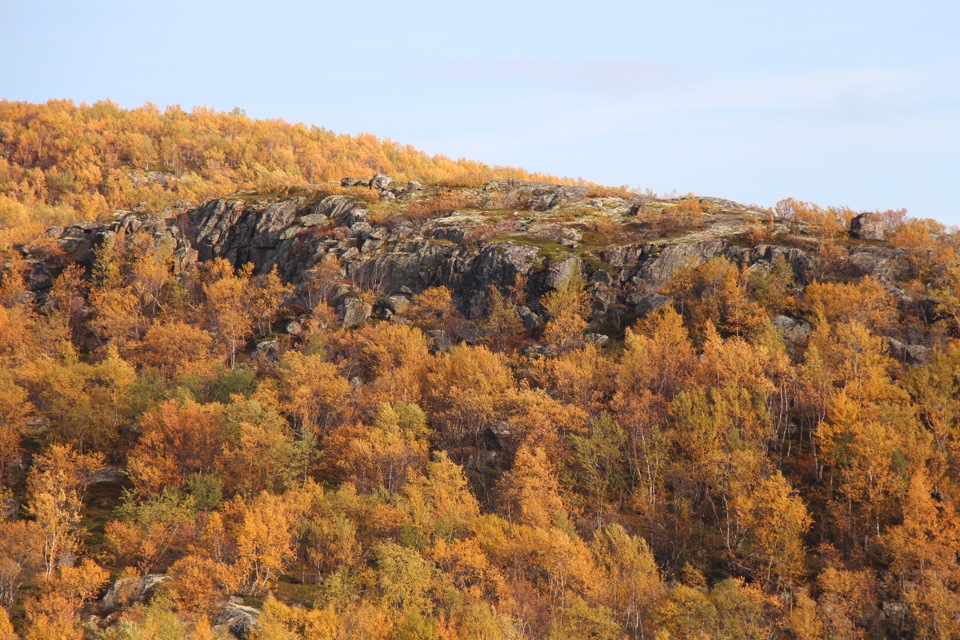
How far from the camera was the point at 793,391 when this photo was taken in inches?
4210

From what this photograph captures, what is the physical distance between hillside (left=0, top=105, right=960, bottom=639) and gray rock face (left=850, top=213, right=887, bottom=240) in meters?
0.68

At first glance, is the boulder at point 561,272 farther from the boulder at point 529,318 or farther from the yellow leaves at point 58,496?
the yellow leaves at point 58,496

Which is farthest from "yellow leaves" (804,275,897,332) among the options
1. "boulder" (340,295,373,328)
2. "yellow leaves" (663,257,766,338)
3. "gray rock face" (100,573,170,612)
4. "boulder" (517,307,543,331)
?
"gray rock face" (100,573,170,612)

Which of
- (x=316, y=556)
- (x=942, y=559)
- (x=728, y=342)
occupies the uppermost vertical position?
(x=728, y=342)

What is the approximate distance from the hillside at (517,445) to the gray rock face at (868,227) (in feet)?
2.23

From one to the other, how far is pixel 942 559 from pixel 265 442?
83473mm

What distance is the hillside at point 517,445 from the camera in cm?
7675

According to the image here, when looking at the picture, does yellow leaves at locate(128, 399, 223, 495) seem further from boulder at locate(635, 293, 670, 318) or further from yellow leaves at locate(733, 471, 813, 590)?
boulder at locate(635, 293, 670, 318)

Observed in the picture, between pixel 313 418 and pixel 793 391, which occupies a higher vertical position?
pixel 793 391

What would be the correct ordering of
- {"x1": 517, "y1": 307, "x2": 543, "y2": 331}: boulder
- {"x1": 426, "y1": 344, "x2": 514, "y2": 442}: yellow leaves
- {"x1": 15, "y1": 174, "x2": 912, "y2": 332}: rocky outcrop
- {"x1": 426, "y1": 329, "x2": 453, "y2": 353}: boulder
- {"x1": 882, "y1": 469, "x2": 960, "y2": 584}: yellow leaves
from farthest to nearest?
{"x1": 15, "y1": 174, "x2": 912, "y2": 332}: rocky outcrop, {"x1": 517, "y1": 307, "x2": 543, "y2": 331}: boulder, {"x1": 426, "y1": 329, "x2": 453, "y2": 353}: boulder, {"x1": 426, "y1": 344, "x2": 514, "y2": 442}: yellow leaves, {"x1": 882, "y1": 469, "x2": 960, "y2": 584}: yellow leaves

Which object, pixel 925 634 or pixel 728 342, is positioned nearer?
pixel 925 634

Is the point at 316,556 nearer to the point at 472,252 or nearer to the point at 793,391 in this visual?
the point at 793,391

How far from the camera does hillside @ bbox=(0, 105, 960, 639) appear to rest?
7675 centimetres

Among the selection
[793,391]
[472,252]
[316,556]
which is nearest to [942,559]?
[793,391]
